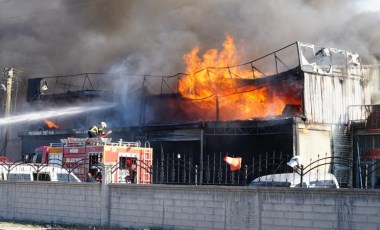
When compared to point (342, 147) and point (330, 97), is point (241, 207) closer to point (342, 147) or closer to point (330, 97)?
point (342, 147)

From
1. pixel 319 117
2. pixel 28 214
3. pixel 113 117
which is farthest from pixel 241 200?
pixel 113 117

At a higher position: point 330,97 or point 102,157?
point 330,97

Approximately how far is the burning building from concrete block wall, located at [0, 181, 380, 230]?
33.0 feet

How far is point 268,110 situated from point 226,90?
9.22 ft

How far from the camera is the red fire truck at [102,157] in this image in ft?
48.9

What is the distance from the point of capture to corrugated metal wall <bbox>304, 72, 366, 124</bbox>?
833 inches

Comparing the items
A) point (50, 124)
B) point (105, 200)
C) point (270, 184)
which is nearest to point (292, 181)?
point (270, 184)

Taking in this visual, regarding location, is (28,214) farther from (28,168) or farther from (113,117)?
(113,117)

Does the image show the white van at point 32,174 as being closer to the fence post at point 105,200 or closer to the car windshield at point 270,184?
the fence post at point 105,200

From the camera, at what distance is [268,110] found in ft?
76.7

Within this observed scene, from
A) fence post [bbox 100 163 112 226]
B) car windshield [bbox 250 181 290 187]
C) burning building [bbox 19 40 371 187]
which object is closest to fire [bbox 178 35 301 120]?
burning building [bbox 19 40 371 187]

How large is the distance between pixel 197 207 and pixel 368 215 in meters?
3.29

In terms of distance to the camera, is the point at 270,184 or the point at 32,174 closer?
the point at 270,184

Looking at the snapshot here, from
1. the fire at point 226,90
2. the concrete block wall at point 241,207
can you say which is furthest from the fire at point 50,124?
the concrete block wall at point 241,207
